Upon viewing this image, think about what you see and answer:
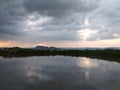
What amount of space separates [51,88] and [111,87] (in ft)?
18.0

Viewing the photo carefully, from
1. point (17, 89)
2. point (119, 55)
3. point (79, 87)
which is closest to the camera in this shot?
point (17, 89)

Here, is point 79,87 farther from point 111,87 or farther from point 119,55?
point 119,55

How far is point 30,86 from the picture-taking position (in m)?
14.5

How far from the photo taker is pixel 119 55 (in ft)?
143

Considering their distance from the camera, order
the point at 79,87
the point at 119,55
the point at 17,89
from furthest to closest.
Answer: the point at 119,55, the point at 79,87, the point at 17,89

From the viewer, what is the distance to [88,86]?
1470 centimetres

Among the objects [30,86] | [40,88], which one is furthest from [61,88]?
[30,86]

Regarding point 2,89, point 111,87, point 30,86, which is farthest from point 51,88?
point 111,87

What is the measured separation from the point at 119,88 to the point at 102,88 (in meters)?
1.51

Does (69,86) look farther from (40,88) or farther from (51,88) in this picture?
(40,88)

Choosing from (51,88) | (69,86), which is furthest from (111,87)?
(51,88)

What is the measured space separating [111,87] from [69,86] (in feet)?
12.7

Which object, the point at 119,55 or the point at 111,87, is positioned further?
the point at 119,55

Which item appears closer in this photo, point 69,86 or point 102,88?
point 102,88
